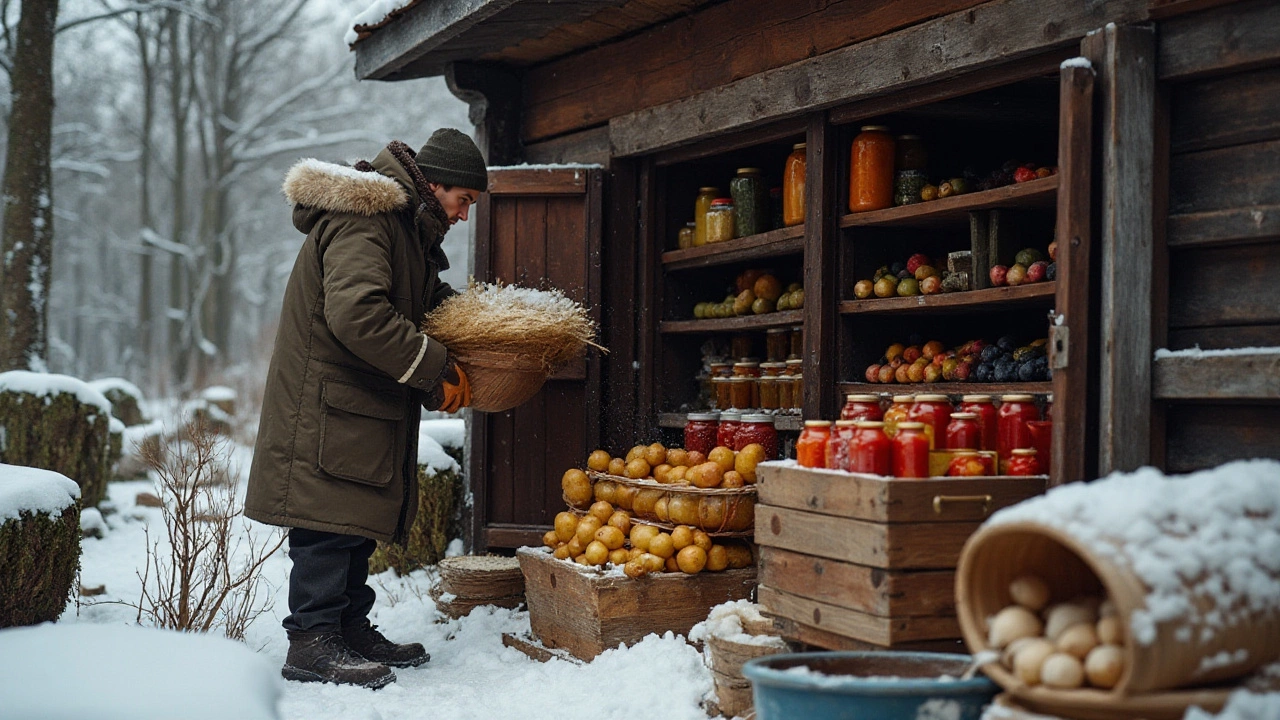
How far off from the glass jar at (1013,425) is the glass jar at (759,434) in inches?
54.5

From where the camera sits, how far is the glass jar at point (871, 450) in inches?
136

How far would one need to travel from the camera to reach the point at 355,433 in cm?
450

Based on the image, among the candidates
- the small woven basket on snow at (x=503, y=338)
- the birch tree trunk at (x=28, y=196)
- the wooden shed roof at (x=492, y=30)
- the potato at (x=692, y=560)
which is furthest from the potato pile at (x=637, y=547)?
the birch tree trunk at (x=28, y=196)

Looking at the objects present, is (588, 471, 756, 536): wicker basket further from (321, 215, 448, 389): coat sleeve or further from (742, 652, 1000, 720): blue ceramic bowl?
(742, 652, 1000, 720): blue ceramic bowl

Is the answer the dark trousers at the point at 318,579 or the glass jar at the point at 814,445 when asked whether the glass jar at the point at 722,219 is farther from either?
the dark trousers at the point at 318,579

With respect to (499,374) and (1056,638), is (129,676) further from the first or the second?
(499,374)

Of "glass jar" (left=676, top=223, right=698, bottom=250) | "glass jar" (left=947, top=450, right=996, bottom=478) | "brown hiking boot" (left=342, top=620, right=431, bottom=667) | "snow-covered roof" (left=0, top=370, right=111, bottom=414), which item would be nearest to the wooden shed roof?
"glass jar" (left=676, top=223, right=698, bottom=250)

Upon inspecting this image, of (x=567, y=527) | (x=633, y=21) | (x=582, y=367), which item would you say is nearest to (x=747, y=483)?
(x=567, y=527)

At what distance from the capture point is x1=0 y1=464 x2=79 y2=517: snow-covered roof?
4738 millimetres

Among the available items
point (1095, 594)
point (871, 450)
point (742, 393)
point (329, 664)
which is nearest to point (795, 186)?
point (742, 393)

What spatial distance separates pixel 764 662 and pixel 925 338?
100 inches

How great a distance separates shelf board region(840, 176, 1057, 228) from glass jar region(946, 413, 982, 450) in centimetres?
96

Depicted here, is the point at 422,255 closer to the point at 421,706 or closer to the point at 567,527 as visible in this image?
the point at 567,527

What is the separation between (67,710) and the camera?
2.13 metres
